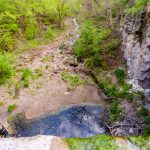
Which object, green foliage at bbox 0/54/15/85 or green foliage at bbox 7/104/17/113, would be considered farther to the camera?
green foliage at bbox 0/54/15/85

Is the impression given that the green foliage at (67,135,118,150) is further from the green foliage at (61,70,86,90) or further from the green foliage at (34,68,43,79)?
the green foliage at (34,68,43,79)

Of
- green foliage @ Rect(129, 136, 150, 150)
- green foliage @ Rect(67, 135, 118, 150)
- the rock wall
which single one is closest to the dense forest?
green foliage @ Rect(129, 136, 150, 150)

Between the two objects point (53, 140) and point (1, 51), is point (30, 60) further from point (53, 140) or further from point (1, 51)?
point (53, 140)

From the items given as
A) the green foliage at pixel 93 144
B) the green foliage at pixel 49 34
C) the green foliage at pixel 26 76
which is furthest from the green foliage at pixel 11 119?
the green foliage at pixel 49 34

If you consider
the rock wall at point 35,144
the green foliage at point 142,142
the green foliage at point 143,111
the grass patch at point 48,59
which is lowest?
the green foliage at point 143,111

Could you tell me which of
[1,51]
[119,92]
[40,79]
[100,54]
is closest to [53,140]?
[119,92]

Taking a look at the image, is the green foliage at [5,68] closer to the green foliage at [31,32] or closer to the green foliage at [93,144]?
the green foliage at [31,32]
